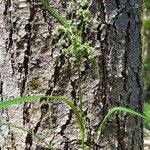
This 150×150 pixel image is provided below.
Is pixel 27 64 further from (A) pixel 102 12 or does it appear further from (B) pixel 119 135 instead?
(B) pixel 119 135

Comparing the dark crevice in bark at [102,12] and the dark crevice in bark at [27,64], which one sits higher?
the dark crevice in bark at [102,12]

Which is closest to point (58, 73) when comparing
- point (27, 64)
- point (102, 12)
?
point (27, 64)

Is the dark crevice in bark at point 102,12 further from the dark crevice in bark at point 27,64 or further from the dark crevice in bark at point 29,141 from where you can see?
the dark crevice in bark at point 29,141

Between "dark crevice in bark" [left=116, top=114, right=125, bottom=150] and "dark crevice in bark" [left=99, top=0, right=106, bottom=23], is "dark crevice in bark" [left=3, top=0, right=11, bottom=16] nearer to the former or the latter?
"dark crevice in bark" [left=99, top=0, right=106, bottom=23]

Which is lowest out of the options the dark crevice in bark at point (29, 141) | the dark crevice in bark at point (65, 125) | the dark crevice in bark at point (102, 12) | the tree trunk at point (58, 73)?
the dark crevice in bark at point (29, 141)

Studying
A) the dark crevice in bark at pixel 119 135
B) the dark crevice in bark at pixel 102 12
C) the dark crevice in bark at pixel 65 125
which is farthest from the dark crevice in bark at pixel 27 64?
the dark crevice in bark at pixel 119 135

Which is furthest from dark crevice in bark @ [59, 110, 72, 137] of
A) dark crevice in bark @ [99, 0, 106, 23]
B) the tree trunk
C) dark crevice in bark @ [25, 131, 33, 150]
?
dark crevice in bark @ [99, 0, 106, 23]

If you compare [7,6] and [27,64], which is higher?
[7,6]

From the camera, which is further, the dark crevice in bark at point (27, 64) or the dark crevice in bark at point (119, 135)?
the dark crevice in bark at point (119, 135)

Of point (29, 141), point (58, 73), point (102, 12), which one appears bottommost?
point (29, 141)
